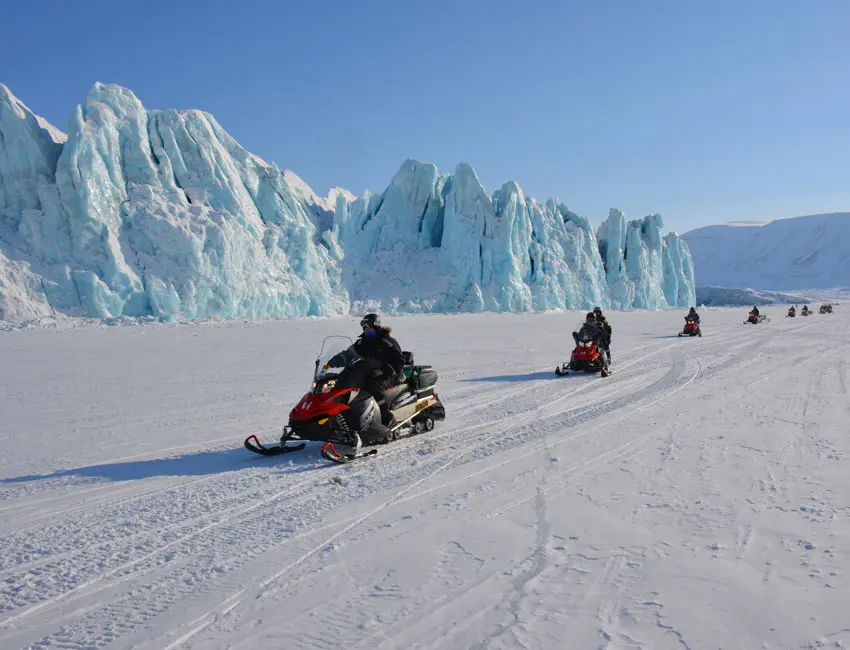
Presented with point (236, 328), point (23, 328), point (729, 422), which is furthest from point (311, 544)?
point (23, 328)

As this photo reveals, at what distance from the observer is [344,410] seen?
5938 millimetres

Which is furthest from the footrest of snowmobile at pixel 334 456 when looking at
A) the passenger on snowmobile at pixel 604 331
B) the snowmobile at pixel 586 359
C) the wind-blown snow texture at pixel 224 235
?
the wind-blown snow texture at pixel 224 235

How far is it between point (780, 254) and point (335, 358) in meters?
157

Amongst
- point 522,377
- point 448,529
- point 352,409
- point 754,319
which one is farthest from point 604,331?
point 754,319

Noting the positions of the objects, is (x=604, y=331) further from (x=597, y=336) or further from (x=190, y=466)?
(x=190, y=466)

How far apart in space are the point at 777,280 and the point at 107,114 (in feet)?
438

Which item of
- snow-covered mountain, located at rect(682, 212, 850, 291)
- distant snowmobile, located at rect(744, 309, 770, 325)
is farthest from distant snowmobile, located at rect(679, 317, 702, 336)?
snow-covered mountain, located at rect(682, 212, 850, 291)

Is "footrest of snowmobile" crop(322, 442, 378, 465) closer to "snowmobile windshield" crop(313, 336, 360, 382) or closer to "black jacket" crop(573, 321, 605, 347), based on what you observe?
"snowmobile windshield" crop(313, 336, 360, 382)

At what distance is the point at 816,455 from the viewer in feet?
18.0

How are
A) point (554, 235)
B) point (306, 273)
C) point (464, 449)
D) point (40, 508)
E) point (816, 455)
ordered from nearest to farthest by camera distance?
point (40, 508) → point (816, 455) → point (464, 449) → point (306, 273) → point (554, 235)

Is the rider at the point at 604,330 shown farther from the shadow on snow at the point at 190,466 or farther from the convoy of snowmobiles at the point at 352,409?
the shadow on snow at the point at 190,466

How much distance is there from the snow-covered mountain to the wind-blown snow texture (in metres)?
98.1

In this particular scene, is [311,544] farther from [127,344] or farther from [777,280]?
[777,280]

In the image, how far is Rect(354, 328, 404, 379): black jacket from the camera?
6480mm
